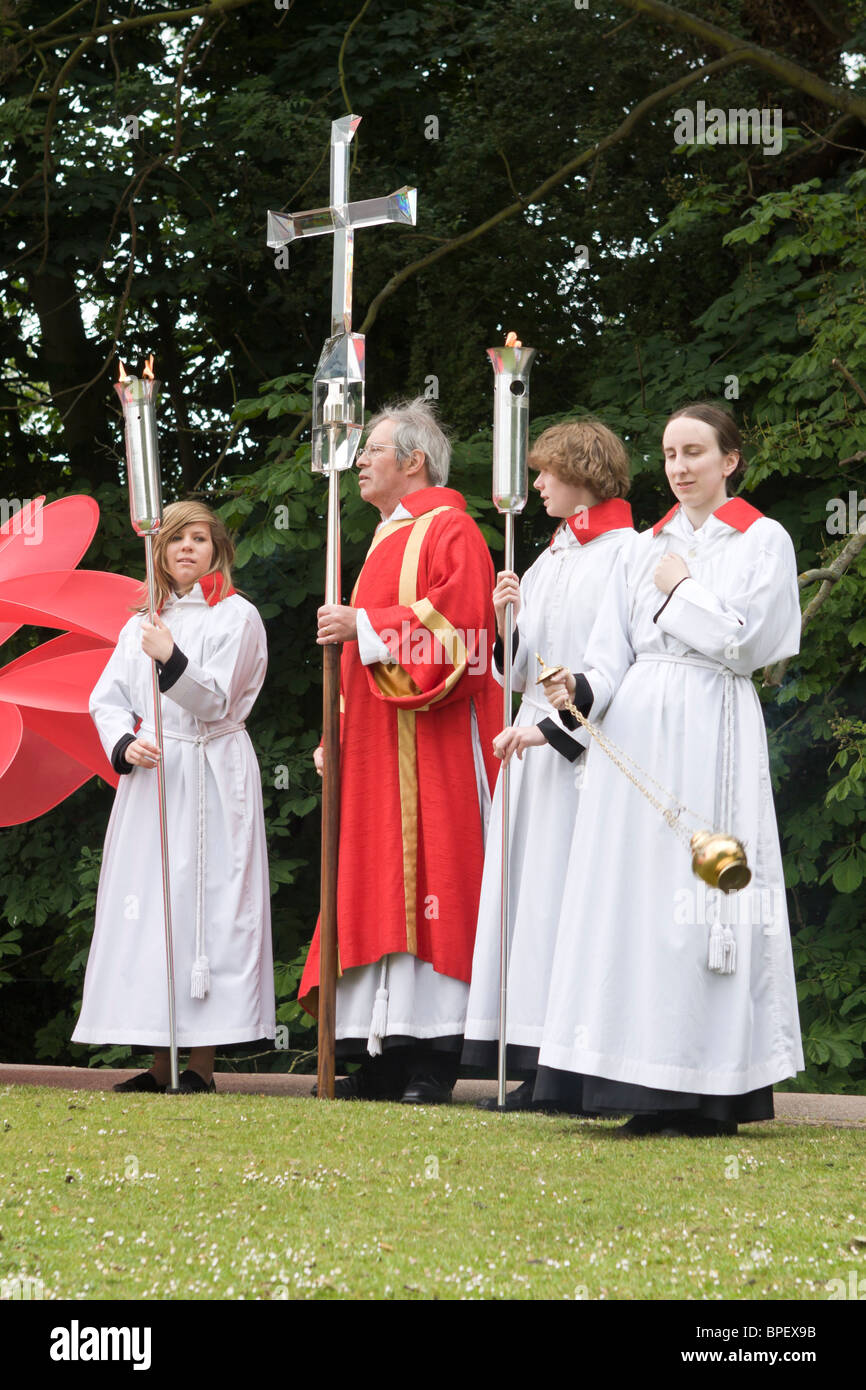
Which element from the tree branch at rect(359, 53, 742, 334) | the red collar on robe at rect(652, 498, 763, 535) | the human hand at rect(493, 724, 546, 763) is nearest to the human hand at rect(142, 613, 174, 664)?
the human hand at rect(493, 724, 546, 763)

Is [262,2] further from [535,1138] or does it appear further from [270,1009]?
[535,1138]

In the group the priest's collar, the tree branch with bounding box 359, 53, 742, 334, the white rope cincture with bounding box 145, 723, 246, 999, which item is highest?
the tree branch with bounding box 359, 53, 742, 334

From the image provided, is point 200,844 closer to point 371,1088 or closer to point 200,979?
point 200,979

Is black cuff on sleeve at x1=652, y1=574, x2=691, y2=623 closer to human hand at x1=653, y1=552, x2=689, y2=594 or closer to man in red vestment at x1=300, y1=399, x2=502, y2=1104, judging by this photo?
human hand at x1=653, y1=552, x2=689, y2=594

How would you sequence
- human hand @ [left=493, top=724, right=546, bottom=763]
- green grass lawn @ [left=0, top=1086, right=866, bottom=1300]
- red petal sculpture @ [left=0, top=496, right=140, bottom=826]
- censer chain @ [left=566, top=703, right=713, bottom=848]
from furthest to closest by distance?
red petal sculpture @ [left=0, top=496, right=140, bottom=826] < human hand @ [left=493, top=724, right=546, bottom=763] < censer chain @ [left=566, top=703, right=713, bottom=848] < green grass lawn @ [left=0, top=1086, right=866, bottom=1300]

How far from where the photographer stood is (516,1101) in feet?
18.1

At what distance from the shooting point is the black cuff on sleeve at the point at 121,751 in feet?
19.7

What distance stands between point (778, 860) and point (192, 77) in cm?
753

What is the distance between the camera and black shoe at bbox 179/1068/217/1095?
5887 mm

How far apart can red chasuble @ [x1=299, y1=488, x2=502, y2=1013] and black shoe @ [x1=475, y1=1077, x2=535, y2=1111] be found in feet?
1.37

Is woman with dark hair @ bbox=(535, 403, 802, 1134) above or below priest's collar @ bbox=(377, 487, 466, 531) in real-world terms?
below

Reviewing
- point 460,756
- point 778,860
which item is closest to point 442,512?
point 460,756

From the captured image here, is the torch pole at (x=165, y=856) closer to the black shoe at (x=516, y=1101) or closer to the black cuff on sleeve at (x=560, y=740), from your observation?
the black shoe at (x=516, y=1101)

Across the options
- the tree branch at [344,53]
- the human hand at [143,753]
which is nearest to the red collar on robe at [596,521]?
the human hand at [143,753]
